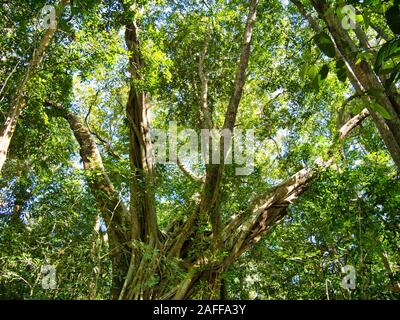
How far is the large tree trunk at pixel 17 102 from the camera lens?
338 centimetres

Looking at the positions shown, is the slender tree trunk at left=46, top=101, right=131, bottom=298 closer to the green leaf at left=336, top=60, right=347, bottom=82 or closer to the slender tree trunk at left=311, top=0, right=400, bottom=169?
the slender tree trunk at left=311, top=0, right=400, bottom=169

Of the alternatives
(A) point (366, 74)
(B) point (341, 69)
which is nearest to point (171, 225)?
(A) point (366, 74)

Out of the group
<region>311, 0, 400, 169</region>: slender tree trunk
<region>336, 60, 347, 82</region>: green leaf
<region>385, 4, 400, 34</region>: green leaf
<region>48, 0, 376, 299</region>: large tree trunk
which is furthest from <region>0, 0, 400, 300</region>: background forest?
<region>385, 4, 400, 34</region>: green leaf

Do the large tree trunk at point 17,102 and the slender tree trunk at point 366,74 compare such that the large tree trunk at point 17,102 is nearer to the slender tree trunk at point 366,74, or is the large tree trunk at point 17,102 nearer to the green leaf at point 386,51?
the slender tree trunk at point 366,74

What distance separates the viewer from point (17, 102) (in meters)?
3.49

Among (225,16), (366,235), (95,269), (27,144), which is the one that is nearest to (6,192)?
(27,144)

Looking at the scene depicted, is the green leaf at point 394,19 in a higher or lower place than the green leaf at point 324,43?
lower

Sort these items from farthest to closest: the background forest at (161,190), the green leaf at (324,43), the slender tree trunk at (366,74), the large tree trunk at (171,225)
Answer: the large tree trunk at (171,225), the background forest at (161,190), the slender tree trunk at (366,74), the green leaf at (324,43)

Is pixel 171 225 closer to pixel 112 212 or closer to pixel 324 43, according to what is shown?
pixel 112 212

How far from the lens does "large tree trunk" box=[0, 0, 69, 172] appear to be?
3.38 metres

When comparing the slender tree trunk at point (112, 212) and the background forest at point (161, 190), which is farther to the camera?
the slender tree trunk at point (112, 212)

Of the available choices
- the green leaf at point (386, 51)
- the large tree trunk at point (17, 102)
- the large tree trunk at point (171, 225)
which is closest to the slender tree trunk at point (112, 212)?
the large tree trunk at point (171, 225)

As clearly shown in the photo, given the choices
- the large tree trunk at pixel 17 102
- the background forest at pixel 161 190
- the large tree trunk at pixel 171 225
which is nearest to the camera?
the large tree trunk at pixel 17 102
